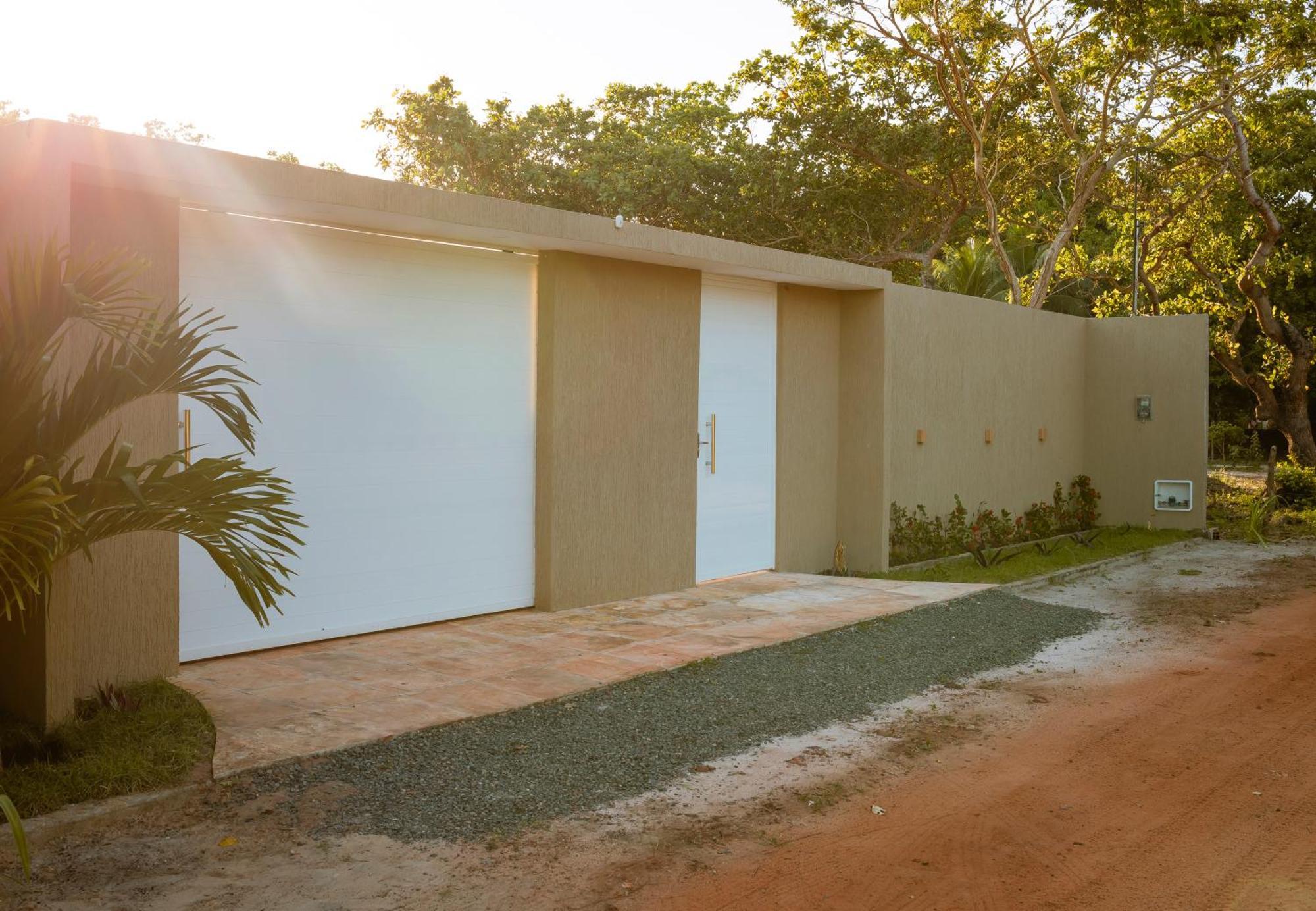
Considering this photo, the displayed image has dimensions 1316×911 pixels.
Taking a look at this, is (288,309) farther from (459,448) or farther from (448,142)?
(448,142)

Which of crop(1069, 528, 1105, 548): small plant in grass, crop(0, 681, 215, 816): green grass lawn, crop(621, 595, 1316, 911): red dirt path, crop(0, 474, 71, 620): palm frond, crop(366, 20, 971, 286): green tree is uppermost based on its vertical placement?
crop(366, 20, 971, 286): green tree

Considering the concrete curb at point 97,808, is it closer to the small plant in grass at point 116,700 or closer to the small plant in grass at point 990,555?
the small plant in grass at point 116,700

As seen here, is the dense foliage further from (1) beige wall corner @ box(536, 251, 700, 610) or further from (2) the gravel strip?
(2) the gravel strip

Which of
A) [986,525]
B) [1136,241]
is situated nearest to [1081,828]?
[986,525]

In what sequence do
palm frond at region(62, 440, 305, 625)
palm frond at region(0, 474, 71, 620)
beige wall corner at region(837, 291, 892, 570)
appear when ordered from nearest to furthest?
palm frond at region(0, 474, 71, 620) < palm frond at region(62, 440, 305, 625) < beige wall corner at region(837, 291, 892, 570)

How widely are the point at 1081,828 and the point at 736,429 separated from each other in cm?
584

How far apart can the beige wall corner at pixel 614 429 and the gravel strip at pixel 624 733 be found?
186cm

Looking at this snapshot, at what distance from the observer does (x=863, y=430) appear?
1102 centimetres

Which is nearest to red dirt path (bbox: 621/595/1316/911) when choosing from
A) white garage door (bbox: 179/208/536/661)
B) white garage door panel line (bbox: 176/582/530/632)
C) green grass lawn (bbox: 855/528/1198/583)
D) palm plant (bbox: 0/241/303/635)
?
palm plant (bbox: 0/241/303/635)

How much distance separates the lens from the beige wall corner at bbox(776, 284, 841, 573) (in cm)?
1052

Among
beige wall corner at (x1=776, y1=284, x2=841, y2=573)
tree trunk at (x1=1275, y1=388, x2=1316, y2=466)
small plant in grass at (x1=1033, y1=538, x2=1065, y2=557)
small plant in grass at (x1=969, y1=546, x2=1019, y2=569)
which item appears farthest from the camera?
tree trunk at (x1=1275, y1=388, x2=1316, y2=466)

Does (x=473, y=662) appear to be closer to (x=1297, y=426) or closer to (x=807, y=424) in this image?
(x=807, y=424)

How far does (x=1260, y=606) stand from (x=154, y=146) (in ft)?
29.3

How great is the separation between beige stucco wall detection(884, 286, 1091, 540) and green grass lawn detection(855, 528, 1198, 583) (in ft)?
2.39
